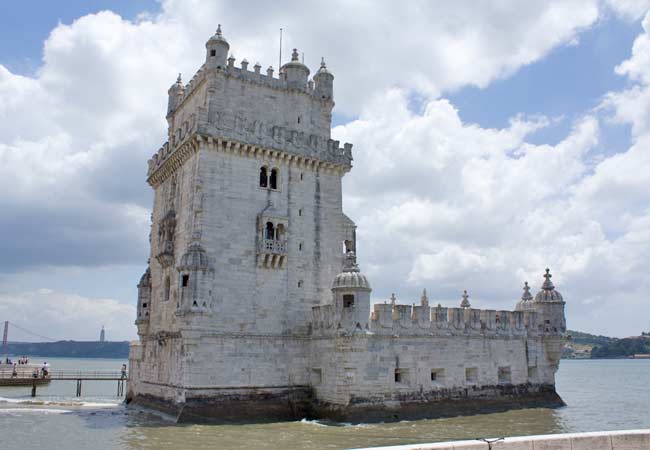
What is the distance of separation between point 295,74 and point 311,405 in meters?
18.7

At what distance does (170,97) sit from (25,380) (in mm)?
31713

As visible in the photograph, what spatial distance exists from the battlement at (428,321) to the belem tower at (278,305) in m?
0.08

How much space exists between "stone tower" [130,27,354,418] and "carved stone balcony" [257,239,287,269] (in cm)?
5

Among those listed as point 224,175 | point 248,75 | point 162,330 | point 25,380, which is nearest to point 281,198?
point 224,175

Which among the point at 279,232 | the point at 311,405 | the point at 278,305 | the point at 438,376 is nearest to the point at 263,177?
the point at 279,232

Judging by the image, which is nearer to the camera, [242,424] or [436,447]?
[436,447]

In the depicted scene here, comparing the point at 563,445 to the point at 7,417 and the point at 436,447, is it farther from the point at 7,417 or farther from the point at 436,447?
the point at 7,417

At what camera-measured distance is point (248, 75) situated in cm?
3294

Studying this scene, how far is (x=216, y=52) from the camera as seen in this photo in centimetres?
3197

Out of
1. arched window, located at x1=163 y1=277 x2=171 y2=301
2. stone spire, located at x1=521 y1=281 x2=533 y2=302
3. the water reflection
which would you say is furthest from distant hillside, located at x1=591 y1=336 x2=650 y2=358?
arched window, located at x1=163 y1=277 x2=171 y2=301

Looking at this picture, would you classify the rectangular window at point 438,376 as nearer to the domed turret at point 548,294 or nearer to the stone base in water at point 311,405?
the stone base in water at point 311,405

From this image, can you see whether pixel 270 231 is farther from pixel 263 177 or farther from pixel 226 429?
pixel 226 429

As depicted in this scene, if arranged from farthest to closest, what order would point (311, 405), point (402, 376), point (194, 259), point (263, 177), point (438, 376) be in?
1. point (263, 177)
2. point (438, 376)
3. point (311, 405)
4. point (402, 376)
5. point (194, 259)

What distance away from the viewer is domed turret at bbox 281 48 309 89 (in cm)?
3447
